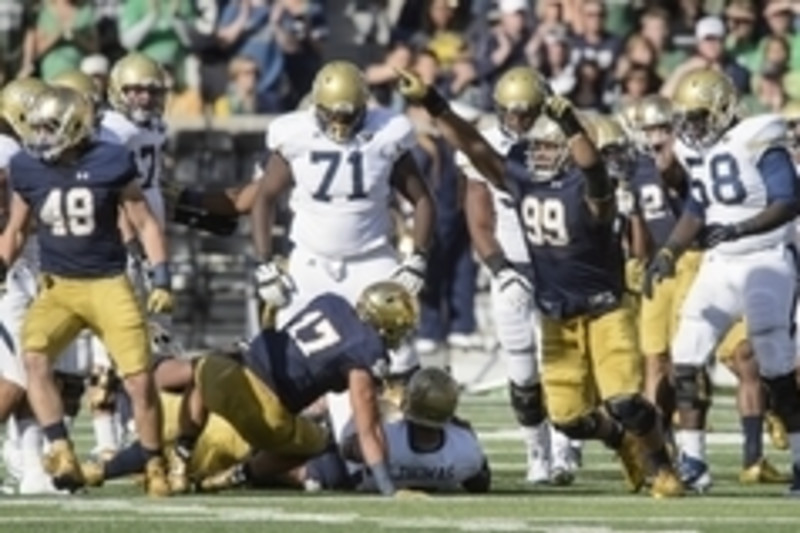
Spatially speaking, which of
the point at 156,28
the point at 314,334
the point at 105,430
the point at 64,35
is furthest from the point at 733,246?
the point at 156,28

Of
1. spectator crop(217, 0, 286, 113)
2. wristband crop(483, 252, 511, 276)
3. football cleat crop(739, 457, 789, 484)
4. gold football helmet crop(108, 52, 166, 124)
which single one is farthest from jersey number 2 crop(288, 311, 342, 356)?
spectator crop(217, 0, 286, 113)

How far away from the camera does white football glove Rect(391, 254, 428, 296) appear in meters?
13.2

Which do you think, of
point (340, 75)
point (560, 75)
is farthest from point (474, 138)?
point (560, 75)

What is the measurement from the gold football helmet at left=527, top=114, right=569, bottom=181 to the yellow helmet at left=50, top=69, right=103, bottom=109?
5.53 feet

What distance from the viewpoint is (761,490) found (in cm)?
1305

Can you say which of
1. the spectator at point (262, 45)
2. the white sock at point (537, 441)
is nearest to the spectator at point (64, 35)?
the spectator at point (262, 45)

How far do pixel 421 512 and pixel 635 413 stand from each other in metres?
1.35

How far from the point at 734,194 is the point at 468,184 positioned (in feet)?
4.43

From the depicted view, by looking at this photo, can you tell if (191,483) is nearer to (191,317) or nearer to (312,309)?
(312,309)

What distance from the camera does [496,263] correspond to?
13.7 meters

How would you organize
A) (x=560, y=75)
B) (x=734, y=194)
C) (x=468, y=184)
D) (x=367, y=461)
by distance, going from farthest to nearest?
(x=560, y=75)
(x=468, y=184)
(x=734, y=194)
(x=367, y=461)

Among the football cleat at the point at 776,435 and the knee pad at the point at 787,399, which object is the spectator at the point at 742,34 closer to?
the football cleat at the point at 776,435

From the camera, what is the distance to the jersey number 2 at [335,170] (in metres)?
13.5

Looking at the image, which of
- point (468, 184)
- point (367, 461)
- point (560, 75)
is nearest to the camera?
point (367, 461)
